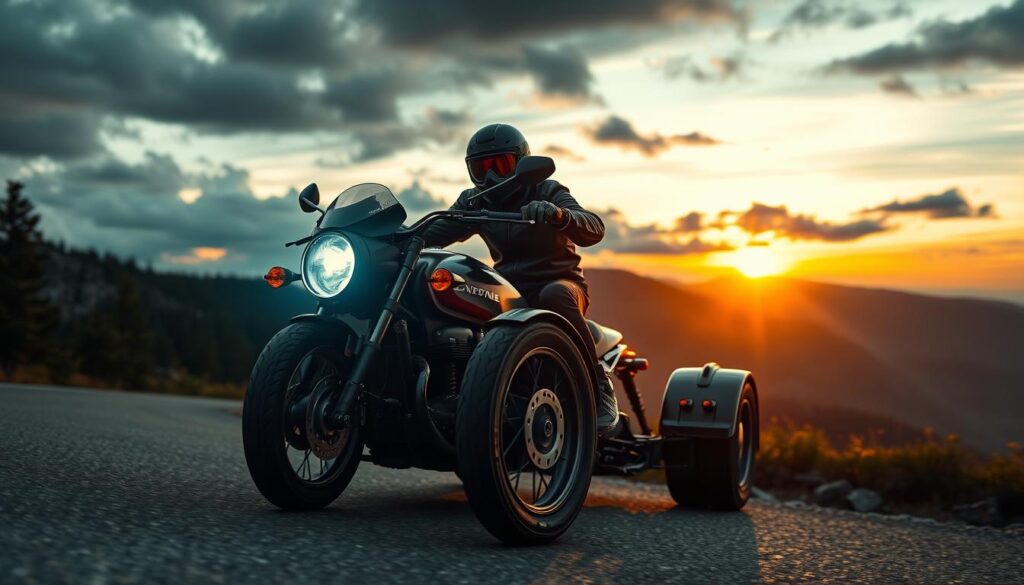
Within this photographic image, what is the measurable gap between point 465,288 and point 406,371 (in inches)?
21.3

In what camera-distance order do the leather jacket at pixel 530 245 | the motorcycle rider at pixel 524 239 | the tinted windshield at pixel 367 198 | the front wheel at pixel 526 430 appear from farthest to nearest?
the leather jacket at pixel 530 245 → the motorcycle rider at pixel 524 239 → the tinted windshield at pixel 367 198 → the front wheel at pixel 526 430

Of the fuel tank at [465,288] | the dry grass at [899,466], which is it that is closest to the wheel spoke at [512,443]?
the fuel tank at [465,288]

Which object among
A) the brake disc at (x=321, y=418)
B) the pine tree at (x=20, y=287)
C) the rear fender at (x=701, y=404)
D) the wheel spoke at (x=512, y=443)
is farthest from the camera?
the pine tree at (x=20, y=287)

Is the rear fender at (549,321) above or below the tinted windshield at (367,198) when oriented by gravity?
below

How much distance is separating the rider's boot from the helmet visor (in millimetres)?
1363

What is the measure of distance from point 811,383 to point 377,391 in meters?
39.4

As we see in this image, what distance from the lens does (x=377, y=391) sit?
4.57 m

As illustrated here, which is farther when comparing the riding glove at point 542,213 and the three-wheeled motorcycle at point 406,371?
the riding glove at point 542,213

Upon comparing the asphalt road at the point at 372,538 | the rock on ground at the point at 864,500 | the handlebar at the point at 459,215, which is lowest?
the rock on ground at the point at 864,500

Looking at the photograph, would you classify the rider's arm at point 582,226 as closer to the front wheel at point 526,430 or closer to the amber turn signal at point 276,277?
the front wheel at point 526,430

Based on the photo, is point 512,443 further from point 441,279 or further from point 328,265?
point 328,265

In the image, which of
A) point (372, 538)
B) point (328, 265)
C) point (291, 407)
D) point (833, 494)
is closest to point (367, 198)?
point (328, 265)

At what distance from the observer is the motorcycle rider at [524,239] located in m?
5.50

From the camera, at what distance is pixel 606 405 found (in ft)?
18.8
